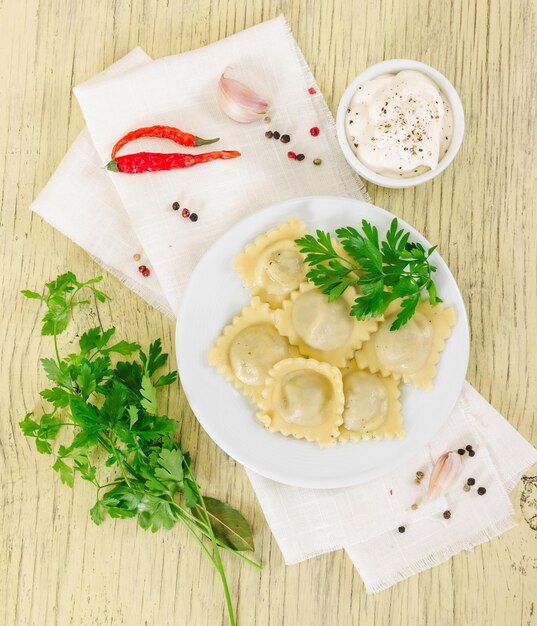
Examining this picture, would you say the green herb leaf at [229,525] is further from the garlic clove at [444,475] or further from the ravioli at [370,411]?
the garlic clove at [444,475]

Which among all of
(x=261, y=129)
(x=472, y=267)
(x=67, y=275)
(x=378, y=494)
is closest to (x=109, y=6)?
(x=261, y=129)

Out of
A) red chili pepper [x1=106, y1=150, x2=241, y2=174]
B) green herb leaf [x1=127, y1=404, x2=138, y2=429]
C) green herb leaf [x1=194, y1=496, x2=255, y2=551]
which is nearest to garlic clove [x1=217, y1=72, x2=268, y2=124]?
red chili pepper [x1=106, y1=150, x2=241, y2=174]

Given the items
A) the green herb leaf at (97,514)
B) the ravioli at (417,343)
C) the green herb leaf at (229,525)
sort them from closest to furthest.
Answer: the ravioli at (417,343)
the green herb leaf at (97,514)
the green herb leaf at (229,525)

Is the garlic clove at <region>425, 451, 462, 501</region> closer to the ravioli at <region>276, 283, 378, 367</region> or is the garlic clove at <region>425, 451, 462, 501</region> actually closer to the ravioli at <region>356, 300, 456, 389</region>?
the ravioli at <region>356, 300, 456, 389</region>

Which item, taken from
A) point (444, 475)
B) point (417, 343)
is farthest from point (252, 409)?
point (444, 475)

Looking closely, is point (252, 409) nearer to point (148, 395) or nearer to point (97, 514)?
point (148, 395)

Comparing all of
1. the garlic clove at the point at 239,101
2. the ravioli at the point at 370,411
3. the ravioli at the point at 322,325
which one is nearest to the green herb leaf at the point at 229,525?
the ravioli at the point at 370,411
